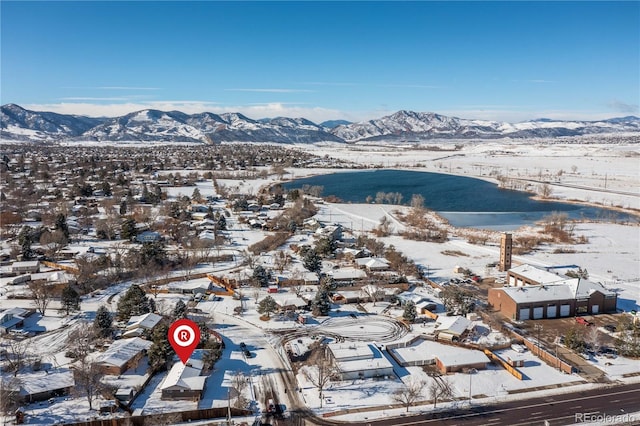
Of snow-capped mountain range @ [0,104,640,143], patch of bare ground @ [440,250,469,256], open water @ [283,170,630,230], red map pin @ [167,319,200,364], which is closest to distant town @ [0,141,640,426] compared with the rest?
patch of bare ground @ [440,250,469,256]

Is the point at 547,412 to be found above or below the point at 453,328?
below

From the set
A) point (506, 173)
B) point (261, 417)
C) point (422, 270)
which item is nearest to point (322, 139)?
point (506, 173)

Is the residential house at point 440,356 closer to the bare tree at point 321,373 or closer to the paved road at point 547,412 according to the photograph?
the paved road at point 547,412

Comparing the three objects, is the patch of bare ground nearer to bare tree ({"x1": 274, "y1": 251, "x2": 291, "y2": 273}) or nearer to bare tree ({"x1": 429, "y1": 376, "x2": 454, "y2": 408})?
bare tree ({"x1": 274, "y1": 251, "x2": 291, "y2": 273})

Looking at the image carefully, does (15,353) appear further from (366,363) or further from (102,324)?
(366,363)

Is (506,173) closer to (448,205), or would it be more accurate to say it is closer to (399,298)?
(448,205)

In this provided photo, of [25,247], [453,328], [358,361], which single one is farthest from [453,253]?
[25,247]

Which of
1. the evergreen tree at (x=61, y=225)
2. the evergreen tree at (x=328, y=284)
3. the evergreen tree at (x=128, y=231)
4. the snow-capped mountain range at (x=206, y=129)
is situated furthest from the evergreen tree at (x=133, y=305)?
the snow-capped mountain range at (x=206, y=129)

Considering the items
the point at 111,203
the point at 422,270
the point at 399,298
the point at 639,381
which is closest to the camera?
the point at 639,381
